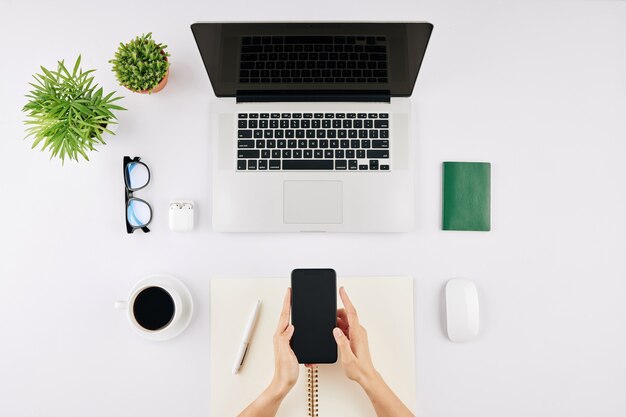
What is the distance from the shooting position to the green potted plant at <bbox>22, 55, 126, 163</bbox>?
861 millimetres

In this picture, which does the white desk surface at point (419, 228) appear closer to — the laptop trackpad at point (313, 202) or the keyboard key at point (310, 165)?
the laptop trackpad at point (313, 202)

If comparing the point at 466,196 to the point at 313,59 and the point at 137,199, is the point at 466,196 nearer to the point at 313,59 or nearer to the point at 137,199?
the point at 313,59

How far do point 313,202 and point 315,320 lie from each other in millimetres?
251

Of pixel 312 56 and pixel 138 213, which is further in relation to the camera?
pixel 138 213

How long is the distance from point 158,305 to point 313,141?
48 centimetres

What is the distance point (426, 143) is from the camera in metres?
0.94

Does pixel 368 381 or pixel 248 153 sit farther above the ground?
pixel 248 153

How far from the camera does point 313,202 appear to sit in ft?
2.95

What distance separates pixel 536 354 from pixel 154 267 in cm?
89

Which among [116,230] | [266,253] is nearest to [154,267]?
[116,230]

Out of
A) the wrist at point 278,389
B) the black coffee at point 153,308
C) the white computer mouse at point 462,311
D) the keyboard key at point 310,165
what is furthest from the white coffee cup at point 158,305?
the white computer mouse at point 462,311

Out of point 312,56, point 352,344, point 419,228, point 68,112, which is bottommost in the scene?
point 352,344

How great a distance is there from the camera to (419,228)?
0.93 metres

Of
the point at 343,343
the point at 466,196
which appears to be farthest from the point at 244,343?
the point at 466,196
